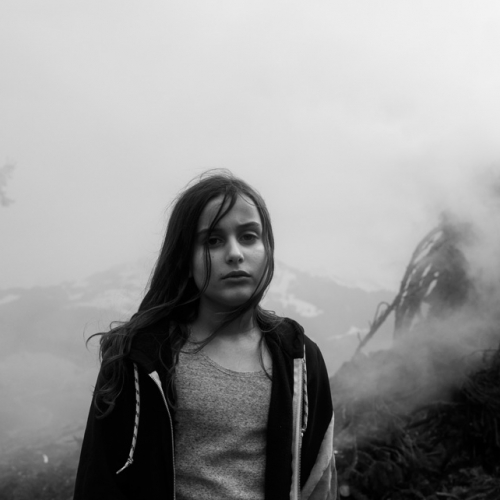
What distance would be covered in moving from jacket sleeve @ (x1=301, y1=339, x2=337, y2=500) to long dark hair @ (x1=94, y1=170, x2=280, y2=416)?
8.5 inches

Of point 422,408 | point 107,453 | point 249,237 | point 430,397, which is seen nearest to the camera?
point 107,453

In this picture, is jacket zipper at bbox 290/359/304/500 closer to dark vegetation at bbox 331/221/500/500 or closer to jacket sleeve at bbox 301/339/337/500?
jacket sleeve at bbox 301/339/337/500

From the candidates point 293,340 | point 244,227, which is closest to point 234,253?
point 244,227

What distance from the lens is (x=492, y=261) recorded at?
5.54 m

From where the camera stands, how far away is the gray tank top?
51.5 inches

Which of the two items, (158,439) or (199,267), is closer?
(158,439)

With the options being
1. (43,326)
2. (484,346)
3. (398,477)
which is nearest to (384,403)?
(398,477)

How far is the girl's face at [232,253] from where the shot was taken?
1435 millimetres

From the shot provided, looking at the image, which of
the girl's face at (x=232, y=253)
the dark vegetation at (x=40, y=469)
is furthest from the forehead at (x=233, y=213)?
the dark vegetation at (x=40, y=469)

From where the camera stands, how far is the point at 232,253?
141 cm

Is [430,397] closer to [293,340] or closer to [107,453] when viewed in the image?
[293,340]

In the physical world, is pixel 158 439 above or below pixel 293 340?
below

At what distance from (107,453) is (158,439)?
15 centimetres

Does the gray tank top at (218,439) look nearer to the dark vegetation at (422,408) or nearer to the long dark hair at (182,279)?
the long dark hair at (182,279)
